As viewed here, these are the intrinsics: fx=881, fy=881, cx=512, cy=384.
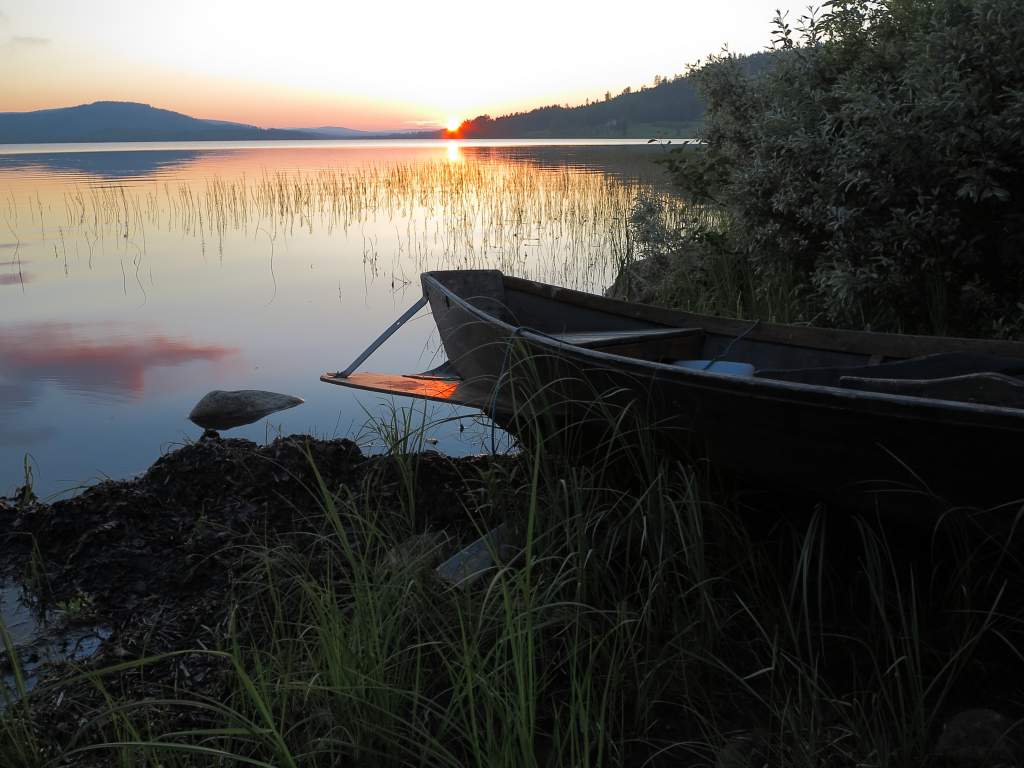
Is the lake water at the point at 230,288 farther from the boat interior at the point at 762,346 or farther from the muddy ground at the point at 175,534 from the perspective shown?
the boat interior at the point at 762,346

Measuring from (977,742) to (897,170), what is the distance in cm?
426

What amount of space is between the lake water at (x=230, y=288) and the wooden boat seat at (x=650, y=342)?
99cm

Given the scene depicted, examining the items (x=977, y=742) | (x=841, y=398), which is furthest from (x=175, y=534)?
(x=977, y=742)

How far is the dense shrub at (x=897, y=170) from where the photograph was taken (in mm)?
5504

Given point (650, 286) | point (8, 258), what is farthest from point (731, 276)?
point (8, 258)

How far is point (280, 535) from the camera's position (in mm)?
4598

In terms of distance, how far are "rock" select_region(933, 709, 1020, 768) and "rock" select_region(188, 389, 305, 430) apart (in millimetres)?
6099

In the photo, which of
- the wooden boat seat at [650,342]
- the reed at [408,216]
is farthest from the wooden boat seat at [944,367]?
the reed at [408,216]

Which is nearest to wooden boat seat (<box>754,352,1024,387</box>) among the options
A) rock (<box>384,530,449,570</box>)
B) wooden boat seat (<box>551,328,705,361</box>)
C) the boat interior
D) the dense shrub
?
the boat interior

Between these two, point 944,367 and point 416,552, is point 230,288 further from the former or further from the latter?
point 944,367

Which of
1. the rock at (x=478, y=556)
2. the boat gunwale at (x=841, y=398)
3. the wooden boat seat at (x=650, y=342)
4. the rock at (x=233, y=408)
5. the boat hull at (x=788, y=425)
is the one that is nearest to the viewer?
the boat gunwale at (x=841, y=398)

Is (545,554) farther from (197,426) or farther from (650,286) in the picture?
(650,286)

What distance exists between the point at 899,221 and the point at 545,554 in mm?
→ 3771

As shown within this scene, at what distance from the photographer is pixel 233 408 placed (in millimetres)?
7664
